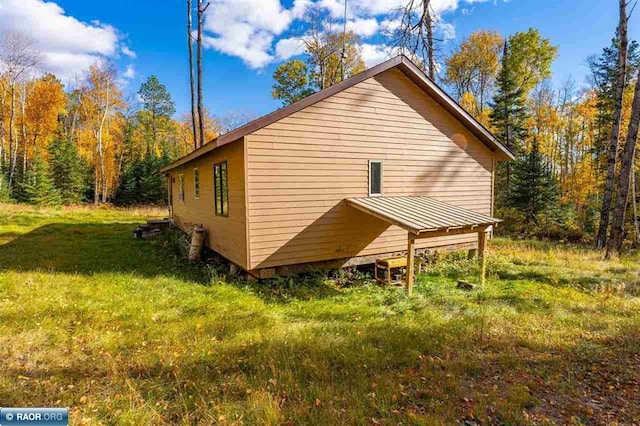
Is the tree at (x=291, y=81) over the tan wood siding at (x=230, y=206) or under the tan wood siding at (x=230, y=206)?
over

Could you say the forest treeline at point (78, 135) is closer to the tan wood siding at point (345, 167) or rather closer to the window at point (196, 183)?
the window at point (196, 183)

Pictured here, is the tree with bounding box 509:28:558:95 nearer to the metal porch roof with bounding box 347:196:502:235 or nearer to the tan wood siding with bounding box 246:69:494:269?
the tan wood siding with bounding box 246:69:494:269

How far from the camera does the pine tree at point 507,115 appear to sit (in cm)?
2238

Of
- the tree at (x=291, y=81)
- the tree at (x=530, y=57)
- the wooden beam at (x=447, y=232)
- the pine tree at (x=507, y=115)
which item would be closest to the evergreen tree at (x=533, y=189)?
the pine tree at (x=507, y=115)

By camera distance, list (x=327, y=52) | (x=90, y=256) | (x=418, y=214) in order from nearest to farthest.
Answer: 1. (x=418, y=214)
2. (x=90, y=256)
3. (x=327, y=52)

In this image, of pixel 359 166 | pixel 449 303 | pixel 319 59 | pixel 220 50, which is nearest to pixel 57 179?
pixel 220 50

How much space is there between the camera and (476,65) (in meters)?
25.0

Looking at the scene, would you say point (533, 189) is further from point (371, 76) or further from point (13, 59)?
point (13, 59)

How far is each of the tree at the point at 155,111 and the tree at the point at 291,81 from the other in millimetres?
17174

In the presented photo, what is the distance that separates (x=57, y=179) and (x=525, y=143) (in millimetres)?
37750

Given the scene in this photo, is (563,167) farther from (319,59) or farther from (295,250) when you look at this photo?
(295,250)

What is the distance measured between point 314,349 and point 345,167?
5076 mm

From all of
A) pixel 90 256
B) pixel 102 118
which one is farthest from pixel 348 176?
pixel 102 118

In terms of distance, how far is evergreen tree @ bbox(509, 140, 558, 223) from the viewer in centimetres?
2019
